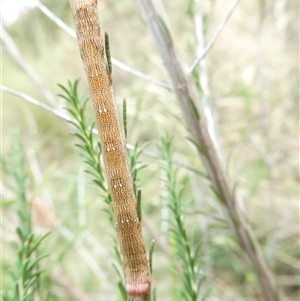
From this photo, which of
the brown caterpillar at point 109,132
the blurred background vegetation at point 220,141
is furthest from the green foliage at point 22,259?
the blurred background vegetation at point 220,141

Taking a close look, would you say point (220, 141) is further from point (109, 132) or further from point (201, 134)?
point (109, 132)

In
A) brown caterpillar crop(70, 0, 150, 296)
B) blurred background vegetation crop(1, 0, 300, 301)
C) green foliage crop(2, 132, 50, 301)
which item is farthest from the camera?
blurred background vegetation crop(1, 0, 300, 301)

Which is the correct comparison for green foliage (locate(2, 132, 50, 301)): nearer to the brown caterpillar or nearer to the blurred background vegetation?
the brown caterpillar

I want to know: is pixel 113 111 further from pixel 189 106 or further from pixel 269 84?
pixel 269 84

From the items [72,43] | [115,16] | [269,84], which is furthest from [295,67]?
[72,43]

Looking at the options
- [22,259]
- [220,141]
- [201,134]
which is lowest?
[22,259]

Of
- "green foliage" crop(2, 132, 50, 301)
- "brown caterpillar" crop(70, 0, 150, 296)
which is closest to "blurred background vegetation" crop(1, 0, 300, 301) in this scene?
"green foliage" crop(2, 132, 50, 301)

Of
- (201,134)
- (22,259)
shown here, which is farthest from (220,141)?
(22,259)
